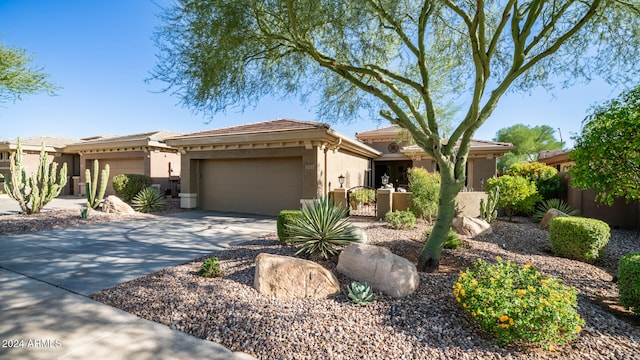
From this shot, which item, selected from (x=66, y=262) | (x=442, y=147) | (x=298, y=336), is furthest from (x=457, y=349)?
(x=66, y=262)

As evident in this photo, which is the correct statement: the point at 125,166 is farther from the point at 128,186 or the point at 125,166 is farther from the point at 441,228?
the point at 441,228

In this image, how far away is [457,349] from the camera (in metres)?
2.91

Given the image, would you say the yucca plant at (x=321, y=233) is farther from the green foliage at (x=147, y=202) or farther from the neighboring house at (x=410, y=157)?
the green foliage at (x=147, y=202)

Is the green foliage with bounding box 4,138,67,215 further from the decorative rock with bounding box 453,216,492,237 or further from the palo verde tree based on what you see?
the decorative rock with bounding box 453,216,492,237

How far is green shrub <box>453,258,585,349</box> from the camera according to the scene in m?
2.88

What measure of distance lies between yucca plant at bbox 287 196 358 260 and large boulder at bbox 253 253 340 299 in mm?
1115

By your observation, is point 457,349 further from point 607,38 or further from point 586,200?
point 586,200

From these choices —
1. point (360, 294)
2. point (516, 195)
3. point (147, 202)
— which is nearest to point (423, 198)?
point (516, 195)

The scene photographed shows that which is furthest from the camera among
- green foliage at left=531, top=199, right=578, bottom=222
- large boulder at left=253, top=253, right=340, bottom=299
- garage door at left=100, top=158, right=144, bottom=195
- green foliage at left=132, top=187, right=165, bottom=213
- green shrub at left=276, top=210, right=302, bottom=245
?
garage door at left=100, top=158, right=144, bottom=195

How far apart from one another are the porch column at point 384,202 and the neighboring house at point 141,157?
1244 centimetres

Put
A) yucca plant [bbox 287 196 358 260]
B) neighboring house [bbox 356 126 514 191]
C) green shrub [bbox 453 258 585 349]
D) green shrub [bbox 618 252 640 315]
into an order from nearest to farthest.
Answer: green shrub [bbox 453 258 585 349]
green shrub [bbox 618 252 640 315]
yucca plant [bbox 287 196 358 260]
neighboring house [bbox 356 126 514 191]

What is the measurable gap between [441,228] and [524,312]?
2358 millimetres

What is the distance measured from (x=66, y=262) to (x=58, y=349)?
11.7ft

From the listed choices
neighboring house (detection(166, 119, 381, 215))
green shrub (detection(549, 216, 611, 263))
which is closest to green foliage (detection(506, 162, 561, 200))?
green shrub (detection(549, 216, 611, 263))
